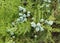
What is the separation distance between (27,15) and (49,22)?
210mm

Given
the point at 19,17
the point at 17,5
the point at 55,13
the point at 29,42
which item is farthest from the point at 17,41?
the point at 55,13

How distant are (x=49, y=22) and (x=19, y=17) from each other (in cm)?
28

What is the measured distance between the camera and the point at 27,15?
175 centimetres

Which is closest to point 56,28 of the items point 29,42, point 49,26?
point 49,26

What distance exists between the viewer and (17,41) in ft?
5.74

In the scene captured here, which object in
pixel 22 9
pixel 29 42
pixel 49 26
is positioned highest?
pixel 22 9

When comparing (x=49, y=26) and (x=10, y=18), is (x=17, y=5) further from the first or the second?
(x=49, y=26)

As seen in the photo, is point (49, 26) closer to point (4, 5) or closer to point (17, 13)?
point (17, 13)

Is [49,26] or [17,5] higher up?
[17,5]

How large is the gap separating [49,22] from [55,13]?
15 centimetres

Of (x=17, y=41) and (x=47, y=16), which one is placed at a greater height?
(x=47, y=16)

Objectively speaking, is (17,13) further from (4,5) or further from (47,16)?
(47,16)

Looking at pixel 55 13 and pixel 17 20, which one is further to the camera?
pixel 55 13

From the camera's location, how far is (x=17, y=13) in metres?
1.78
